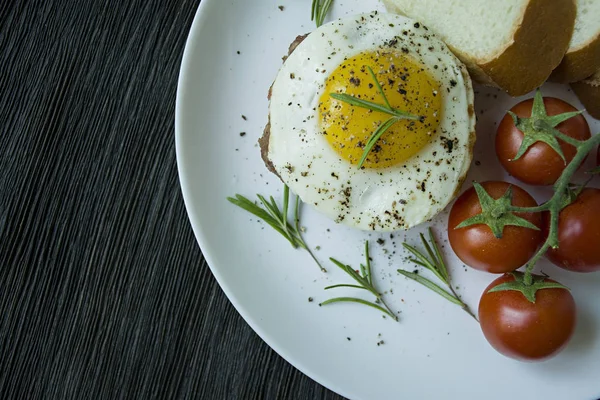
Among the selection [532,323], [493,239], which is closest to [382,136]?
[493,239]

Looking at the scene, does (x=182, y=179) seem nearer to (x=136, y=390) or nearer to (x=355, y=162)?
(x=355, y=162)

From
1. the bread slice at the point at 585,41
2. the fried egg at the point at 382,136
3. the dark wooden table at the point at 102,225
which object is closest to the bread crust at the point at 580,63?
the bread slice at the point at 585,41

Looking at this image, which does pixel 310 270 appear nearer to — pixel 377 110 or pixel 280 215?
pixel 280 215

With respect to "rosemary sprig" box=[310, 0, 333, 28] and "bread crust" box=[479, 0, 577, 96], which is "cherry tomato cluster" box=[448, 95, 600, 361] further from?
"rosemary sprig" box=[310, 0, 333, 28]

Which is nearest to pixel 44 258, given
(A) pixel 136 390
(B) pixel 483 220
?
(A) pixel 136 390

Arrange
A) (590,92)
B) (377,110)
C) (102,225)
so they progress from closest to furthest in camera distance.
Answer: (377,110), (590,92), (102,225)

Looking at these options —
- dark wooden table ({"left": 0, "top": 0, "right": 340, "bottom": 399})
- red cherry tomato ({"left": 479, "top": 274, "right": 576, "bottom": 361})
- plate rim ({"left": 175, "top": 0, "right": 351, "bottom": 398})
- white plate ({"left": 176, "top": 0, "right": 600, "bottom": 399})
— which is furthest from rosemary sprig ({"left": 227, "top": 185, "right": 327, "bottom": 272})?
red cherry tomato ({"left": 479, "top": 274, "right": 576, "bottom": 361})

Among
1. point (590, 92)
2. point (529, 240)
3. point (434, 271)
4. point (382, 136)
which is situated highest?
point (590, 92)

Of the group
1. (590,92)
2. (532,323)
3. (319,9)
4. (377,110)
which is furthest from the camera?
(319,9)
